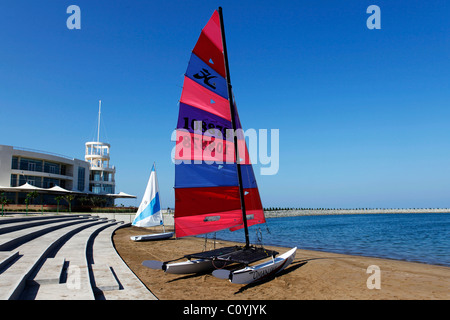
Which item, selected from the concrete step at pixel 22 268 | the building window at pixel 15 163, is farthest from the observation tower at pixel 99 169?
the concrete step at pixel 22 268

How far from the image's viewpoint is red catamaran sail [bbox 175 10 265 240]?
10.3 meters

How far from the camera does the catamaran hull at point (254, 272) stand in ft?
27.5

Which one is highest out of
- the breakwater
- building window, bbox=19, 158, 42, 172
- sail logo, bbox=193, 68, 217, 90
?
sail logo, bbox=193, 68, 217, 90

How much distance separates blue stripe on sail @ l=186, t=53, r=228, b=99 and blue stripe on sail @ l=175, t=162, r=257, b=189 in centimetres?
277

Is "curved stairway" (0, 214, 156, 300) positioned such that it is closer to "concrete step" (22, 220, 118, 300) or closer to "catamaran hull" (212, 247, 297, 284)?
"concrete step" (22, 220, 118, 300)

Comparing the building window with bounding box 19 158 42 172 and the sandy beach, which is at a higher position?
the building window with bounding box 19 158 42 172

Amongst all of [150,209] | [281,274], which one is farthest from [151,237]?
[281,274]

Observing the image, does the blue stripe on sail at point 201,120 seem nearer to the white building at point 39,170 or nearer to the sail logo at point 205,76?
the sail logo at point 205,76

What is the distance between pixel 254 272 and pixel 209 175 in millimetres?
3647

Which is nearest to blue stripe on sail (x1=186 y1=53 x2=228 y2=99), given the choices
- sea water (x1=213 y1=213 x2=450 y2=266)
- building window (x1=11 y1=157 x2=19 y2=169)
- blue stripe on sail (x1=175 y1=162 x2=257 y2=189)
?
blue stripe on sail (x1=175 y1=162 x2=257 y2=189)

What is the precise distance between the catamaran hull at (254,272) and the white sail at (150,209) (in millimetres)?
14457

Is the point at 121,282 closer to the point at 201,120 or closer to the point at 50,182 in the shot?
the point at 201,120
